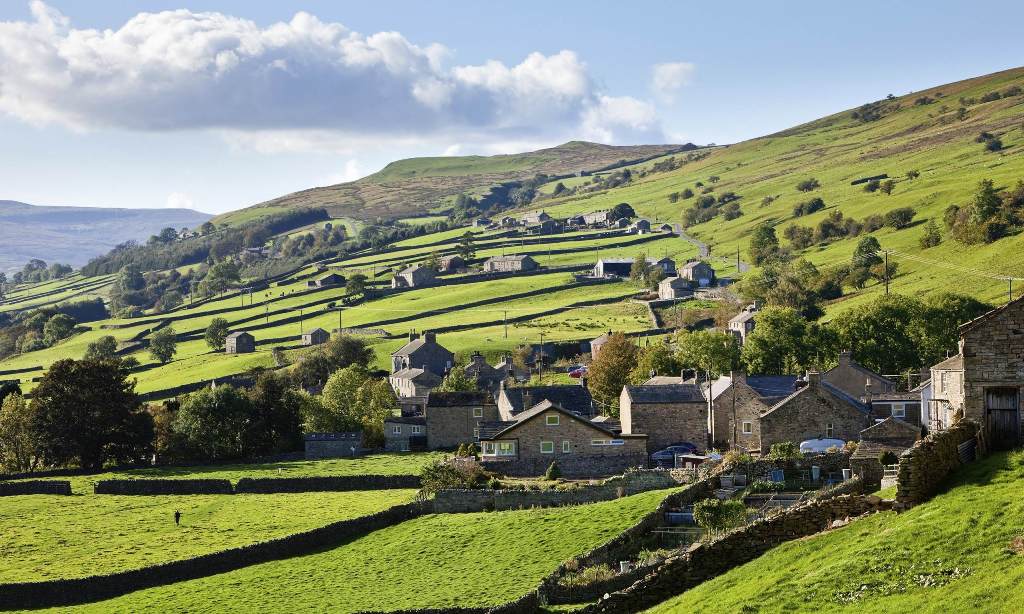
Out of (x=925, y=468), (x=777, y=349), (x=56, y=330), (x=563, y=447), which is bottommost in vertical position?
(x=563, y=447)

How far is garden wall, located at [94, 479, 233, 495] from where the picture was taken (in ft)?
250

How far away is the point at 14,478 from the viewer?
83.4 metres

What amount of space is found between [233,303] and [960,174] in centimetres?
11360

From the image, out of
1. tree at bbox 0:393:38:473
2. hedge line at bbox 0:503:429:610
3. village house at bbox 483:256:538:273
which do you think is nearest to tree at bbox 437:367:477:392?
tree at bbox 0:393:38:473

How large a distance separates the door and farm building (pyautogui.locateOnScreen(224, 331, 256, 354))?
5024 inches

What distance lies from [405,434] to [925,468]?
69.4m

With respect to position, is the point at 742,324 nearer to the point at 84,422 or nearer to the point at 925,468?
the point at 84,422

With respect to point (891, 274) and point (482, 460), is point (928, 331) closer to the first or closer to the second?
point (891, 274)

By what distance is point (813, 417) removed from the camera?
61.8 meters

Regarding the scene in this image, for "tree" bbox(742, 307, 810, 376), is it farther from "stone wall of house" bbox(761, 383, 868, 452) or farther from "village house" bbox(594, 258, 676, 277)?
"village house" bbox(594, 258, 676, 277)

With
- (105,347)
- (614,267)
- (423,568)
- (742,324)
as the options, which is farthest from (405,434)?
(614,267)

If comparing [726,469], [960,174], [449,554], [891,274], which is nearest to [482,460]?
[449,554]

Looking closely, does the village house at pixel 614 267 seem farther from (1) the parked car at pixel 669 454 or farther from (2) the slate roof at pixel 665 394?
(1) the parked car at pixel 669 454

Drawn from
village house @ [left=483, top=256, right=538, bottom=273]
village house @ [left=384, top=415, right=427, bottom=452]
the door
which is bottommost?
village house @ [left=384, top=415, right=427, bottom=452]
